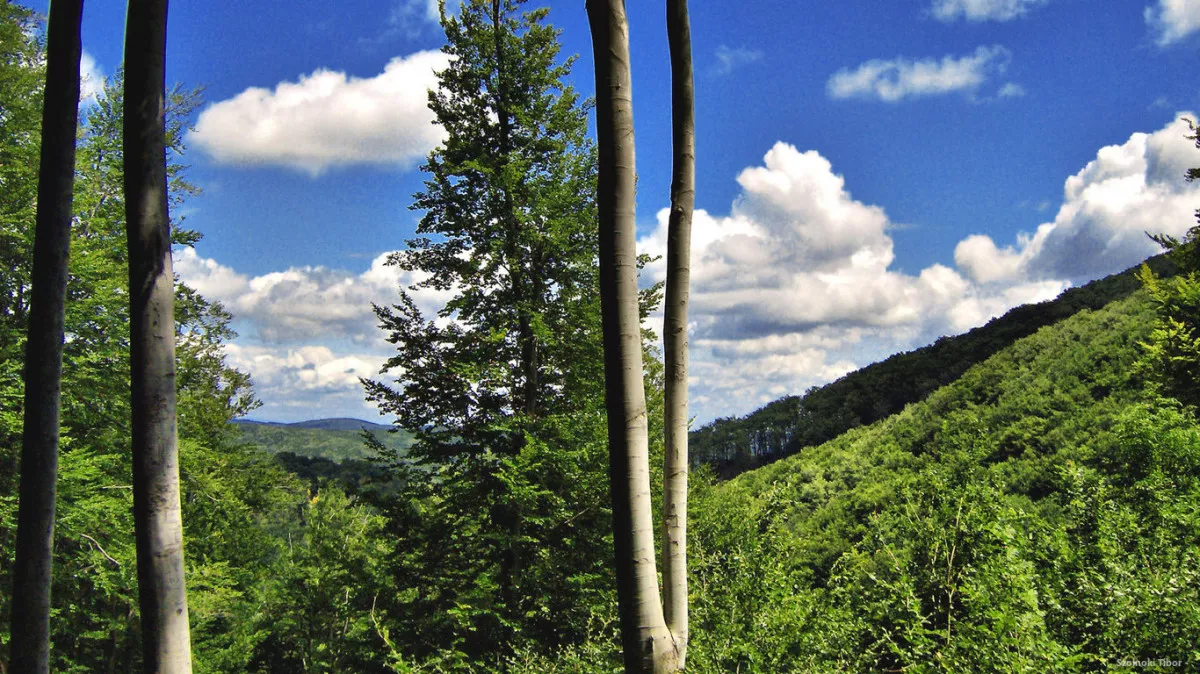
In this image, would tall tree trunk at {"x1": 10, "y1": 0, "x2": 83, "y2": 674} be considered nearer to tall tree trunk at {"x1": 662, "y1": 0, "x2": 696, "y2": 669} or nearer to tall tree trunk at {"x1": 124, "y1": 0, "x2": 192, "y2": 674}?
tall tree trunk at {"x1": 124, "y1": 0, "x2": 192, "y2": 674}

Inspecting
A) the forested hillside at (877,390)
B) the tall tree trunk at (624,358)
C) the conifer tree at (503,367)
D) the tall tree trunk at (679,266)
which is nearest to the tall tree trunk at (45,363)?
the tall tree trunk at (624,358)

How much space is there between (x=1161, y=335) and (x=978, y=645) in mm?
13203

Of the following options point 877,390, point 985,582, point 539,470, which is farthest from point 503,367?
point 877,390

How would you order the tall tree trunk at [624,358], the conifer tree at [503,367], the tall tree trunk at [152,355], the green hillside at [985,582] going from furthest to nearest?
the conifer tree at [503,367] < the green hillside at [985,582] < the tall tree trunk at [152,355] < the tall tree trunk at [624,358]

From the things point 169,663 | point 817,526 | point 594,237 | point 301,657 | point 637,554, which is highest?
point 594,237

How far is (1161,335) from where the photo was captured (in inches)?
521

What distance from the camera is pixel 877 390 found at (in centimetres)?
4962

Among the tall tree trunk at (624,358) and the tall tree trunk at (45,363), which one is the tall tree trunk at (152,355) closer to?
the tall tree trunk at (45,363)

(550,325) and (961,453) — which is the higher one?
(550,325)

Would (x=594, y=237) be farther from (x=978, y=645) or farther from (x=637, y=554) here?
(x=637, y=554)

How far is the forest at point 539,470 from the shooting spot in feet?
8.08

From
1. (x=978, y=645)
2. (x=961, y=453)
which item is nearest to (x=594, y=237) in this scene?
(x=961, y=453)

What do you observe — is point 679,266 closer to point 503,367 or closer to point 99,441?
point 503,367

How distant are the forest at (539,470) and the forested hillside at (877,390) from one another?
14.4m
